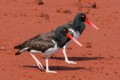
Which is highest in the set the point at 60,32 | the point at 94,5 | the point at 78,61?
the point at 60,32

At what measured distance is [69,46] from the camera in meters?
16.1

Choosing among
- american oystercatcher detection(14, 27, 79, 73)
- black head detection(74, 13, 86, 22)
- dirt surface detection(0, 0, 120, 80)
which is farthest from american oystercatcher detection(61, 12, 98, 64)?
american oystercatcher detection(14, 27, 79, 73)

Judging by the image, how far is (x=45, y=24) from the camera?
19.5 metres

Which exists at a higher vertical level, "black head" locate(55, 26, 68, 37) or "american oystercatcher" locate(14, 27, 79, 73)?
"black head" locate(55, 26, 68, 37)

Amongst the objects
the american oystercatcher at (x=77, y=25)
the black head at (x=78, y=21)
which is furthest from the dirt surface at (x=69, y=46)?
the black head at (x=78, y=21)

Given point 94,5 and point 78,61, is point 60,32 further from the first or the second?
point 94,5

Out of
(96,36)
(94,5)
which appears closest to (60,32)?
(96,36)

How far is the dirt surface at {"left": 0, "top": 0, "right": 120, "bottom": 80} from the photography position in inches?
498

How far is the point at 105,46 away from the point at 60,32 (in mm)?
4015

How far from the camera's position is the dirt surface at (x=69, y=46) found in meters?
12.6

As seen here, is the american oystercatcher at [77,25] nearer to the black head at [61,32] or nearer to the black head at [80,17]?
the black head at [80,17]

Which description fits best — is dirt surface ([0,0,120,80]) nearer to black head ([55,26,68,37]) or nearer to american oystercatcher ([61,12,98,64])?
american oystercatcher ([61,12,98,64])

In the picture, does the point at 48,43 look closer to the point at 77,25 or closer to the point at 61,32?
the point at 61,32

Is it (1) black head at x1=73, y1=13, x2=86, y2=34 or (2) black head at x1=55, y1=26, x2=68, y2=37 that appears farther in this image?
(1) black head at x1=73, y1=13, x2=86, y2=34
